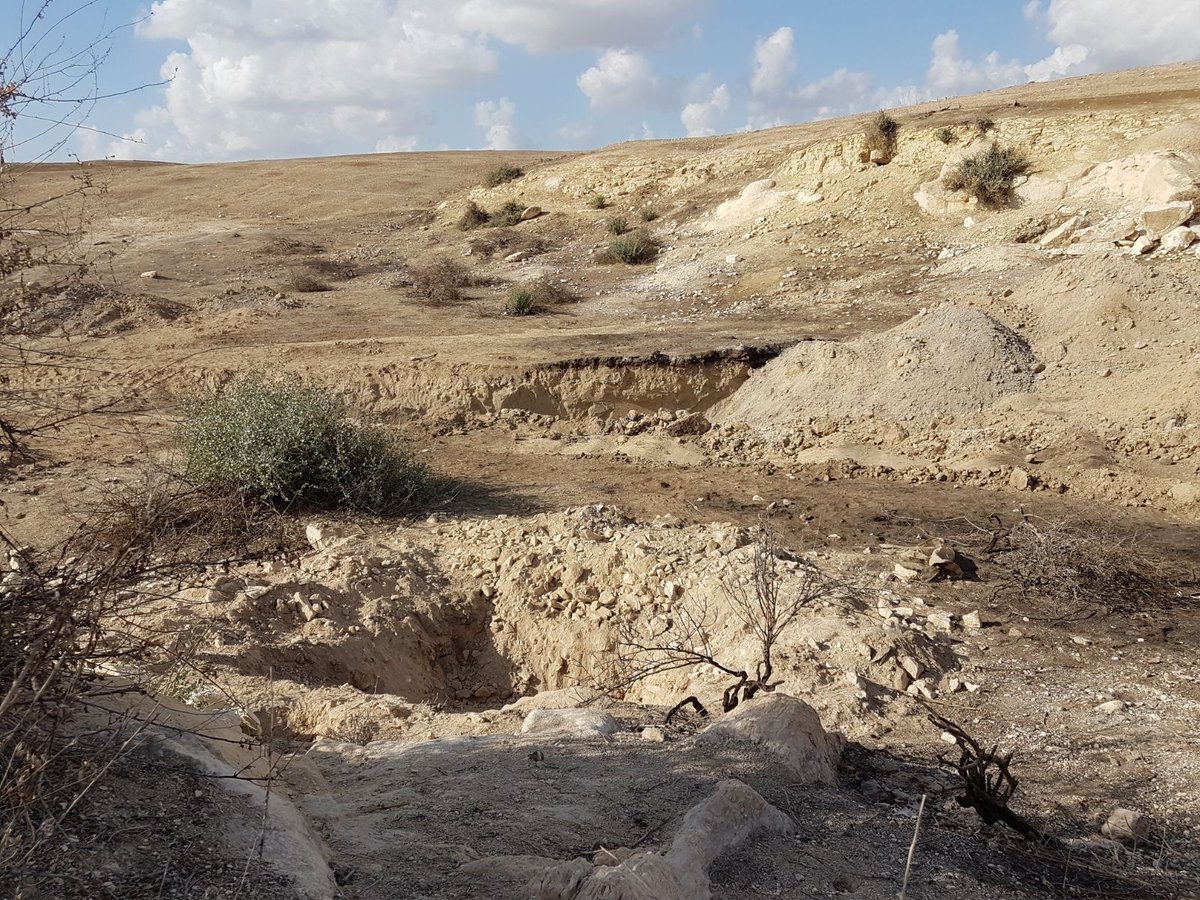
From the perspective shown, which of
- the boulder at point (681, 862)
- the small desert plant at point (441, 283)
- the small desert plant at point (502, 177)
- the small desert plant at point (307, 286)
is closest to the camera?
the boulder at point (681, 862)

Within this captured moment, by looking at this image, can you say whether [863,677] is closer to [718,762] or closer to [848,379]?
[718,762]

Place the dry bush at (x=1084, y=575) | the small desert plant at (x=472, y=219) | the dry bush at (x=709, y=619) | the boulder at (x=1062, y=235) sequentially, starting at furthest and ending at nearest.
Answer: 1. the small desert plant at (x=472, y=219)
2. the boulder at (x=1062, y=235)
3. the dry bush at (x=1084, y=575)
4. the dry bush at (x=709, y=619)

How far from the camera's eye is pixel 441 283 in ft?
49.4

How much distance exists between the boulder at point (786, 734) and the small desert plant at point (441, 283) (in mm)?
11555

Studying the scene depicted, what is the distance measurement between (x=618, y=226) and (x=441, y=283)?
185 inches

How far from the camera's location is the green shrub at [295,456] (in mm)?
6582

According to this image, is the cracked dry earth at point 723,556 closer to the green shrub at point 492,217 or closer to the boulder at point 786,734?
the boulder at point 786,734


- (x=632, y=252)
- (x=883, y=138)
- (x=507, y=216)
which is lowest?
(x=632, y=252)

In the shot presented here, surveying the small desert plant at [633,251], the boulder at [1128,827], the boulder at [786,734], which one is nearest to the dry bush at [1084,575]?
the boulder at [1128,827]

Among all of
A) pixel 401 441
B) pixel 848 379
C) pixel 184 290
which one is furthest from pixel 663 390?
pixel 184 290

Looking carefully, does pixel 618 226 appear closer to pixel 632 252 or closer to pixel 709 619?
pixel 632 252

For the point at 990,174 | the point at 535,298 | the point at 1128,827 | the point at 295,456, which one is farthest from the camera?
the point at 990,174

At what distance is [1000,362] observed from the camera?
950cm

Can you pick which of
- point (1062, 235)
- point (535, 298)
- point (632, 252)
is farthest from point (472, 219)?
point (1062, 235)
